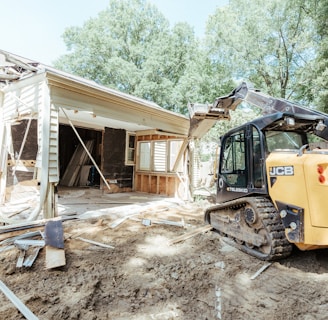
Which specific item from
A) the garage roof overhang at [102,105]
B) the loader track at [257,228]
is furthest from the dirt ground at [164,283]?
the garage roof overhang at [102,105]

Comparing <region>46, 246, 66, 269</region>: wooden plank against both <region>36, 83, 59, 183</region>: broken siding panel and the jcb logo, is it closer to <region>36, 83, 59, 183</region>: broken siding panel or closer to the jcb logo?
<region>36, 83, 59, 183</region>: broken siding panel

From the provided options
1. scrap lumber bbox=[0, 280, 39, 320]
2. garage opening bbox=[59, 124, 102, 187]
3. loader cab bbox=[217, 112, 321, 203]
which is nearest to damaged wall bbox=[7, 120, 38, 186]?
garage opening bbox=[59, 124, 102, 187]

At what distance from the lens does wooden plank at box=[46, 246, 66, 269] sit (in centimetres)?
291

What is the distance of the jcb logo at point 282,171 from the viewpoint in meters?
2.91

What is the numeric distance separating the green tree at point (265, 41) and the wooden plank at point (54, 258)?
619 inches

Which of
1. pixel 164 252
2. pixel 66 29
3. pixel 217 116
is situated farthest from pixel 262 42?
pixel 66 29

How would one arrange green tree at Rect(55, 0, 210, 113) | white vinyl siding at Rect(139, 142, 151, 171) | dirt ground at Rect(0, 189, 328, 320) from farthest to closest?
green tree at Rect(55, 0, 210, 113), white vinyl siding at Rect(139, 142, 151, 171), dirt ground at Rect(0, 189, 328, 320)

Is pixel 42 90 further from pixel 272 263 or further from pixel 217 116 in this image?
pixel 272 263

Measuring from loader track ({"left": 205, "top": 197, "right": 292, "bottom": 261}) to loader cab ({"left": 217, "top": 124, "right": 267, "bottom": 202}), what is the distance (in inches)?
8.3

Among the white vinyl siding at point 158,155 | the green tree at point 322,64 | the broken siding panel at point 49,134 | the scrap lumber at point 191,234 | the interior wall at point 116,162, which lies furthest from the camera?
the green tree at point 322,64

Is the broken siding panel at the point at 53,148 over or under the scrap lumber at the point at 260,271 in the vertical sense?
over

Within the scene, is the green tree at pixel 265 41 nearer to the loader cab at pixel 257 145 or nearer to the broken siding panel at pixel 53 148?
the loader cab at pixel 257 145

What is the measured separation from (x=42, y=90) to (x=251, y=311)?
5203 millimetres

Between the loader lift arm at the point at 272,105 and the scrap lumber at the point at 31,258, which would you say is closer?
the scrap lumber at the point at 31,258
